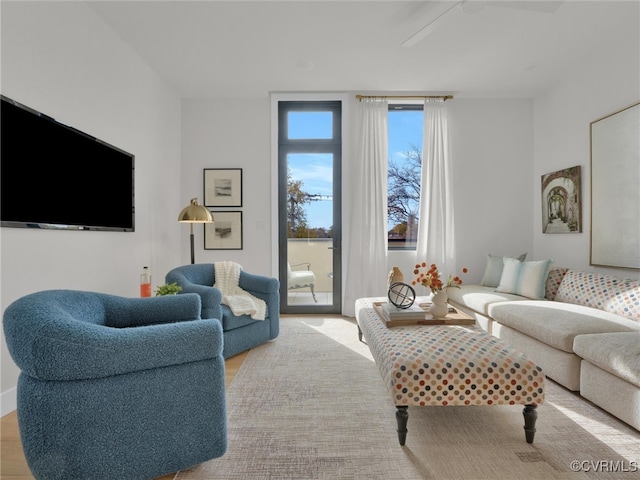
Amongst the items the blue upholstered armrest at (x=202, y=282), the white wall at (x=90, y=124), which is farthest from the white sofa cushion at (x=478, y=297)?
the white wall at (x=90, y=124)

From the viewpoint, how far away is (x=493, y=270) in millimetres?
4297

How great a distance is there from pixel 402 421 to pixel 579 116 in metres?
3.85

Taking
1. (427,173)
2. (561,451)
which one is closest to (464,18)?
(427,173)

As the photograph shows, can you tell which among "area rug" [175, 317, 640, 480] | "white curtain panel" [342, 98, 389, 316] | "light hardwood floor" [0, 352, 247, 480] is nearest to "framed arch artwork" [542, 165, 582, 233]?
"white curtain panel" [342, 98, 389, 316]

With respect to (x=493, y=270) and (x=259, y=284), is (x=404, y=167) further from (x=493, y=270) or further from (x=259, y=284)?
(x=259, y=284)

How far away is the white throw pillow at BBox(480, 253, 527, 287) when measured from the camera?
424cm

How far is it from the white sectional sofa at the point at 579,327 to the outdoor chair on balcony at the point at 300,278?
1.89m

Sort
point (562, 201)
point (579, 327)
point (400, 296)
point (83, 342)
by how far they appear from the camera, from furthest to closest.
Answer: point (562, 201), point (400, 296), point (579, 327), point (83, 342)

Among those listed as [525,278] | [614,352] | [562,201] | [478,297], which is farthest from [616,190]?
[614,352]

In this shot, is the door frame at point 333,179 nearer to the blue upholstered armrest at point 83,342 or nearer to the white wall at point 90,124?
the white wall at point 90,124

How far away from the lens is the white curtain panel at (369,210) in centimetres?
451

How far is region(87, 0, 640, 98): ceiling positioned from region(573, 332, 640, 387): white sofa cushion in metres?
2.18

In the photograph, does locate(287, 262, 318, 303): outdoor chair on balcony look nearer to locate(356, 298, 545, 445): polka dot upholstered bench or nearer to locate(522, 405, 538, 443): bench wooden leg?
locate(356, 298, 545, 445): polka dot upholstered bench

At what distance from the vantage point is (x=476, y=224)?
185 inches
